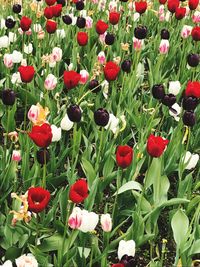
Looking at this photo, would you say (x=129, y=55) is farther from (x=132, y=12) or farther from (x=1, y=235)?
(x=1, y=235)

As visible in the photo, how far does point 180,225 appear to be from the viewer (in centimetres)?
245

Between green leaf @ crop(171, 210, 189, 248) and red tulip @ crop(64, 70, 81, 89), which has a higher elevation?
red tulip @ crop(64, 70, 81, 89)

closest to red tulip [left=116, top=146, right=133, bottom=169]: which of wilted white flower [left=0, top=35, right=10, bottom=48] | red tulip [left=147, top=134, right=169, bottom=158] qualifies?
red tulip [left=147, top=134, right=169, bottom=158]

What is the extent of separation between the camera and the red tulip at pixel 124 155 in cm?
238

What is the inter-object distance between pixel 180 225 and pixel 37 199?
2.38 feet

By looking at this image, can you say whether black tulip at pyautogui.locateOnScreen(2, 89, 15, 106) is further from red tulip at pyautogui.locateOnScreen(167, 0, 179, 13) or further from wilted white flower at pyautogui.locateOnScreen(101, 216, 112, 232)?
red tulip at pyautogui.locateOnScreen(167, 0, 179, 13)

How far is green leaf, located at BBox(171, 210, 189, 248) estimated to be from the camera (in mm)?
2410

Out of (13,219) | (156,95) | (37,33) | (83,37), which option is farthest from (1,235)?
(37,33)

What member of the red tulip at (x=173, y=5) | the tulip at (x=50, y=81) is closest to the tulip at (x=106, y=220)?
the tulip at (x=50, y=81)

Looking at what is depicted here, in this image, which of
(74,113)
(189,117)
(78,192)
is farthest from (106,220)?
(189,117)

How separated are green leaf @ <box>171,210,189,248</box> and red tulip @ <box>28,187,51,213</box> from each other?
676 mm

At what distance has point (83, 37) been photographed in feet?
12.5

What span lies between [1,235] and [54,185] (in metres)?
0.51

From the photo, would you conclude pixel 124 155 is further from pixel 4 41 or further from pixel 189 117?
pixel 4 41
